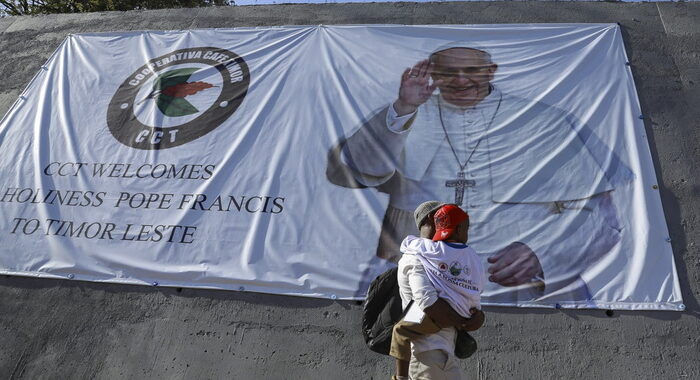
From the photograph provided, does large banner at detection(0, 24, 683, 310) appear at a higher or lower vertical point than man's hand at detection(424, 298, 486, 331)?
higher

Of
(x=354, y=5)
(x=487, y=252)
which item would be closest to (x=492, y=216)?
(x=487, y=252)

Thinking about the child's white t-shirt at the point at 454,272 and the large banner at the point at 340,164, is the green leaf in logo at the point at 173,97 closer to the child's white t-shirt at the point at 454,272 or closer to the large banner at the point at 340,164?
the large banner at the point at 340,164

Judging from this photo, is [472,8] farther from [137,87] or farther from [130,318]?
[130,318]

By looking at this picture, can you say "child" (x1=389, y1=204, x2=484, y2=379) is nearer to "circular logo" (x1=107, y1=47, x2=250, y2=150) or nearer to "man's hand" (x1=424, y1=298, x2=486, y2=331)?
"man's hand" (x1=424, y1=298, x2=486, y2=331)

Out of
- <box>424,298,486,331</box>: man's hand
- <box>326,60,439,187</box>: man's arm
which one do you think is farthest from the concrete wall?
<box>424,298,486,331</box>: man's hand

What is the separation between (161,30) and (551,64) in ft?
12.5

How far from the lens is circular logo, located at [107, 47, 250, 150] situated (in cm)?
517

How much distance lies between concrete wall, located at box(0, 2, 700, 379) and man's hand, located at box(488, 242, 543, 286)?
207 mm

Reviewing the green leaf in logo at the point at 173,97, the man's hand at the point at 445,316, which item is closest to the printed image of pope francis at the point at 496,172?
the man's hand at the point at 445,316

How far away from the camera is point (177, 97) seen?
5.42m

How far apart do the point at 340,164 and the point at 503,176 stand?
1.23 m

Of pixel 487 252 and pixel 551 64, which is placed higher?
pixel 551 64

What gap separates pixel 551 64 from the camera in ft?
16.2

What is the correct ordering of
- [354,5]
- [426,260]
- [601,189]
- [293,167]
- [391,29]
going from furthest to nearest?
[354,5]
[391,29]
[293,167]
[601,189]
[426,260]
